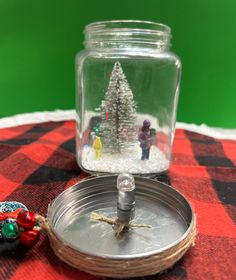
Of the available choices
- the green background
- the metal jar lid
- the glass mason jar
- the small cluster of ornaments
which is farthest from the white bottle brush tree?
the green background

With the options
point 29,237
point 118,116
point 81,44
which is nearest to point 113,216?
point 29,237

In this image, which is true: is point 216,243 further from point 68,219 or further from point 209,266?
point 68,219

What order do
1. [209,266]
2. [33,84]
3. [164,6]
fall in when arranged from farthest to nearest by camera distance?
[33,84] → [164,6] → [209,266]

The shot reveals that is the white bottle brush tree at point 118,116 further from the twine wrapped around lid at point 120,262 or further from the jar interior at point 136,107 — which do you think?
the twine wrapped around lid at point 120,262

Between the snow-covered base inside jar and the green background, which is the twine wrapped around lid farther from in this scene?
the green background

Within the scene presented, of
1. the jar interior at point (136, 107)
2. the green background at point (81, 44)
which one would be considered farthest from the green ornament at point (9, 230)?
the green background at point (81, 44)

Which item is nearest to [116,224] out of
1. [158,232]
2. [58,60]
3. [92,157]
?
[158,232]
